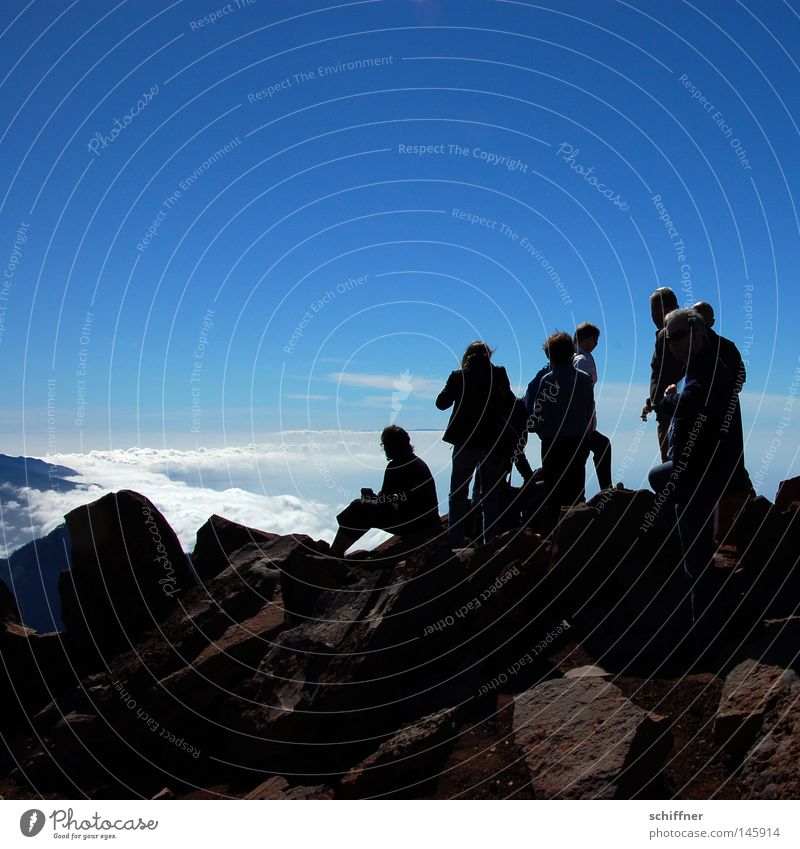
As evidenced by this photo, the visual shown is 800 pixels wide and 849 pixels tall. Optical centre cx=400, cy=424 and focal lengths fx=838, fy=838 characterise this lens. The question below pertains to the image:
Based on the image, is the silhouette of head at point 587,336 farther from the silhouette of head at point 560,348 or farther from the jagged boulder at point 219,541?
the jagged boulder at point 219,541

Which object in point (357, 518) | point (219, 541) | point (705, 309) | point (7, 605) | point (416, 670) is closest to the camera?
point (416, 670)

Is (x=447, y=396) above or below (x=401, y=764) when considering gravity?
above

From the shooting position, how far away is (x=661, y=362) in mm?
12164

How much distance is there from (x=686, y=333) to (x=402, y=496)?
5.34 m

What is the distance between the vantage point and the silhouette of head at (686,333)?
27.9 feet

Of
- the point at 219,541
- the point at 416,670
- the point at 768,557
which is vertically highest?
the point at 219,541

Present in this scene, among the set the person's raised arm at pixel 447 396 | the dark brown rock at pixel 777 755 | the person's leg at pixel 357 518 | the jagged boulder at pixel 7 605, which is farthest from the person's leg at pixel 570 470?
the jagged boulder at pixel 7 605

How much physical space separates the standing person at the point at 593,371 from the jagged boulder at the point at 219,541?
532 centimetres

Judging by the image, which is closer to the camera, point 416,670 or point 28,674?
point 416,670

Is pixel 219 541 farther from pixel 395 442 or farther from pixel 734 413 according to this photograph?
pixel 734 413

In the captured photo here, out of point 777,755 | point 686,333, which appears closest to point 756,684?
point 777,755

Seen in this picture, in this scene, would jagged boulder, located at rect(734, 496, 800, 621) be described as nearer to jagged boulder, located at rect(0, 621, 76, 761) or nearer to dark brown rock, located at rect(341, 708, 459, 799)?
dark brown rock, located at rect(341, 708, 459, 799)

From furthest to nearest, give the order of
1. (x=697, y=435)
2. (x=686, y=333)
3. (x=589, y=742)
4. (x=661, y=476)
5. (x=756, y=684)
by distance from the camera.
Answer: (x=661, y=476)
(x=697, y=435)
(x=686, y=333)
(x=756, y=684)
(x=589, y=742)
